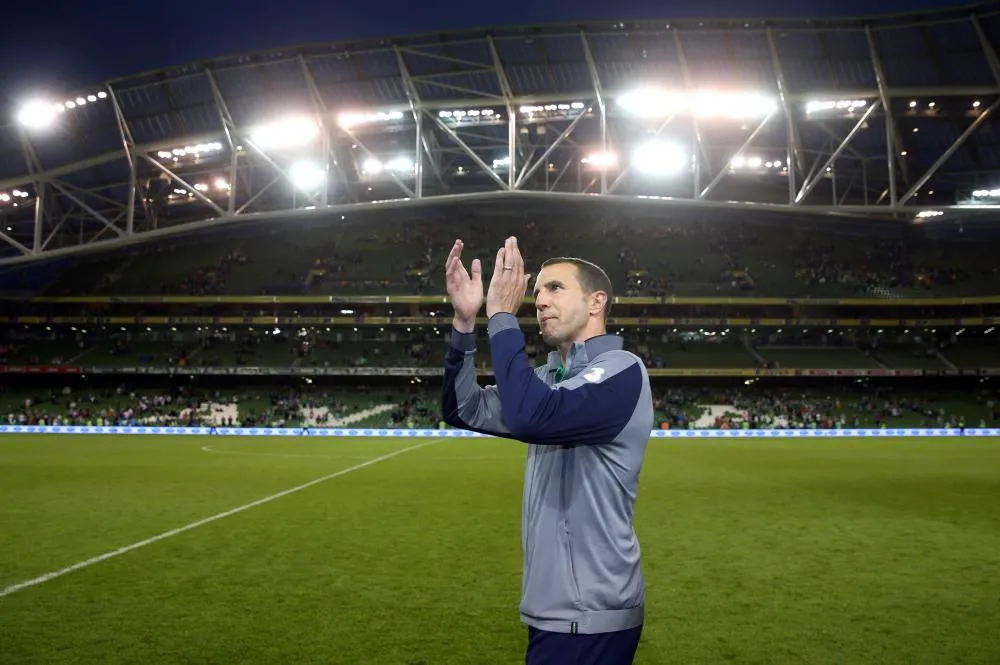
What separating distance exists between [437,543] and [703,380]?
38347 millimetres

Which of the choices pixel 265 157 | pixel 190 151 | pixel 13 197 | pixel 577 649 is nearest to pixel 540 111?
pixel 265 157

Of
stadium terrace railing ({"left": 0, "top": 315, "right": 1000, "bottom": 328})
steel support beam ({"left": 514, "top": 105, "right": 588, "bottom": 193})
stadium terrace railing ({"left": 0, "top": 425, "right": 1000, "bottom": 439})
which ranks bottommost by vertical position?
stadium terrace railing ({"left": 0, "top": 425, "right": 1000, "bottom": 439})

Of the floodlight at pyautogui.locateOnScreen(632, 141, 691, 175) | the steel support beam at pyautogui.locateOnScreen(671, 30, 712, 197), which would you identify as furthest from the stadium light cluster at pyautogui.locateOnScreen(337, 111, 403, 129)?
the steel support beam at pyautogui.locateOnScreen(671, 30, 712, 197)

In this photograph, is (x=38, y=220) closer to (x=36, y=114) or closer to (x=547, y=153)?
(x=36, y=114)

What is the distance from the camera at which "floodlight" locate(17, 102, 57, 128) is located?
76.5ft

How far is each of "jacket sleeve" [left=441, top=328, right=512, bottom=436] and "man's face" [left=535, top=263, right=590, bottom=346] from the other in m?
0.28

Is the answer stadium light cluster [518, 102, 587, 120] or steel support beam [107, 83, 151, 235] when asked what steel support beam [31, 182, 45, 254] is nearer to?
steel support beam [107, 83, 151, 235]

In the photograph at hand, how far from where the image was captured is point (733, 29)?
21.5m

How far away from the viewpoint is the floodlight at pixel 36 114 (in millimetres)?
23328

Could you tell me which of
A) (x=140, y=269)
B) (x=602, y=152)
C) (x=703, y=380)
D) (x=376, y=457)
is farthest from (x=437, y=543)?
(x=140, y=269)

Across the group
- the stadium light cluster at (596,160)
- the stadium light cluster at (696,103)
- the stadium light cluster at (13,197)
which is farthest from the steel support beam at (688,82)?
the stadium light cluster at (13,197)

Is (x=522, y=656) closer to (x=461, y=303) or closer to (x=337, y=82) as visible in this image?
(x=461, y=303)

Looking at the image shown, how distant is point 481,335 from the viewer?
156 ft

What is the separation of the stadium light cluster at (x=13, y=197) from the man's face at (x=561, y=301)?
102ft
